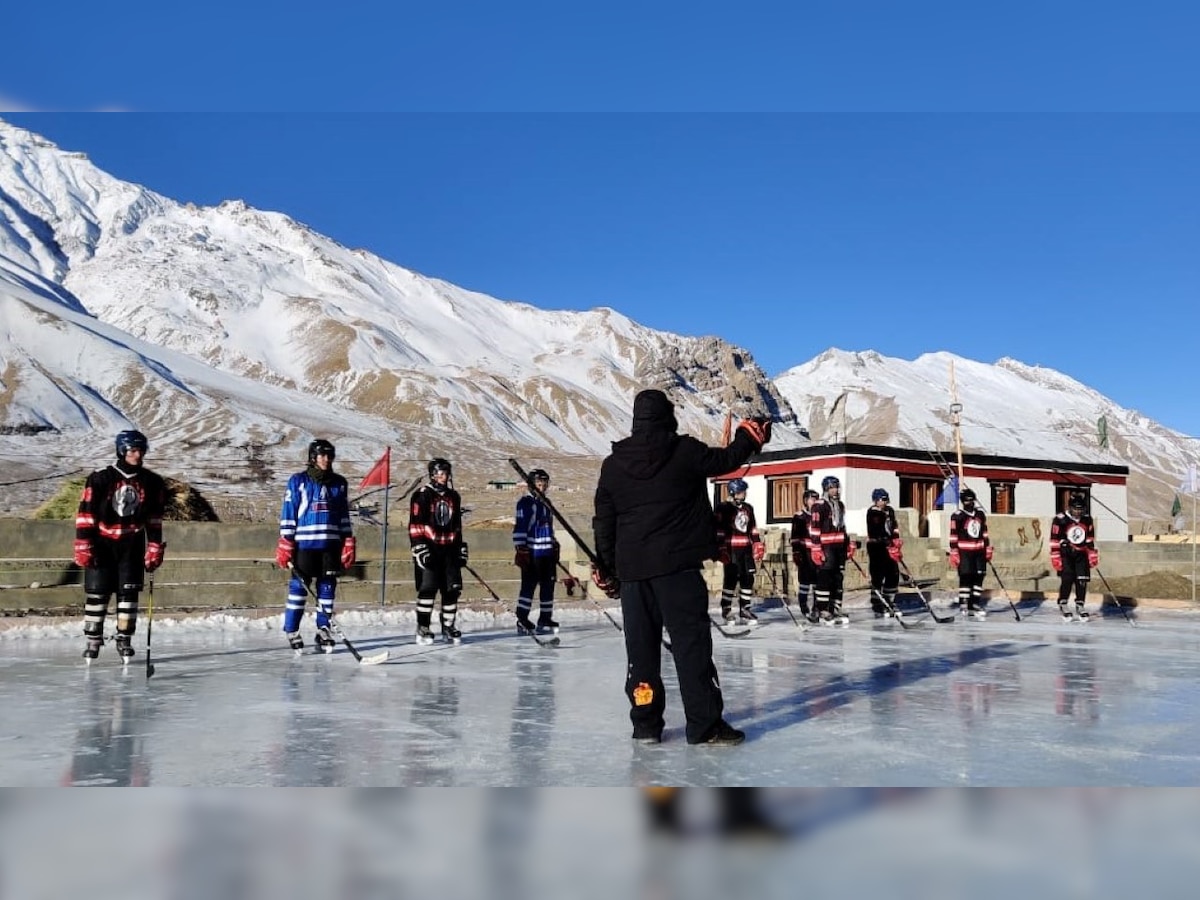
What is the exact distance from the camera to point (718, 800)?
4.12 metres

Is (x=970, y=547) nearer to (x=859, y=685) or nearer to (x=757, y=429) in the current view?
(x=859, y=685)

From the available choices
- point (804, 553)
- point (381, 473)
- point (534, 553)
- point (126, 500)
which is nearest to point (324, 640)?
point (126, 500)

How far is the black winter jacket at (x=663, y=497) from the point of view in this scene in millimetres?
5418

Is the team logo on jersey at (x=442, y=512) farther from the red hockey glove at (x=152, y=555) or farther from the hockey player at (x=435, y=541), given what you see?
the red hockey glove at (x=152, y=555)

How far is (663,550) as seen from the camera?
540 cm

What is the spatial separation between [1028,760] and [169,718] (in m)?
4.75

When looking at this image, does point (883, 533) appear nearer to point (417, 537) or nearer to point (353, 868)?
point (417, 537)

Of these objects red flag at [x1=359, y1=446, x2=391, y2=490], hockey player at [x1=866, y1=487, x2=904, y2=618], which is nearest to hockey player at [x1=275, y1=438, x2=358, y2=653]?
red flag at [x1=359, y1=446, x2=391, y2=490]

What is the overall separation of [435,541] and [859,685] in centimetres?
466

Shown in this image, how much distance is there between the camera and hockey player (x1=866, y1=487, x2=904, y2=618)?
1448 cm

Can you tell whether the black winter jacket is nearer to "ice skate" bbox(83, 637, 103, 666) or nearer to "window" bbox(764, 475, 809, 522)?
"ice skate" bbox(83, 637, 103, 666)

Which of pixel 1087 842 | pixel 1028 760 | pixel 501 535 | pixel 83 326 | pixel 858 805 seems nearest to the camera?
pixel 1087 842

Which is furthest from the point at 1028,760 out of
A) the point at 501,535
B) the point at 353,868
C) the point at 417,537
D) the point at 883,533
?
the point at 501,535

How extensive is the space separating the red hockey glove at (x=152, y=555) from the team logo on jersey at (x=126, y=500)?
31 cm
